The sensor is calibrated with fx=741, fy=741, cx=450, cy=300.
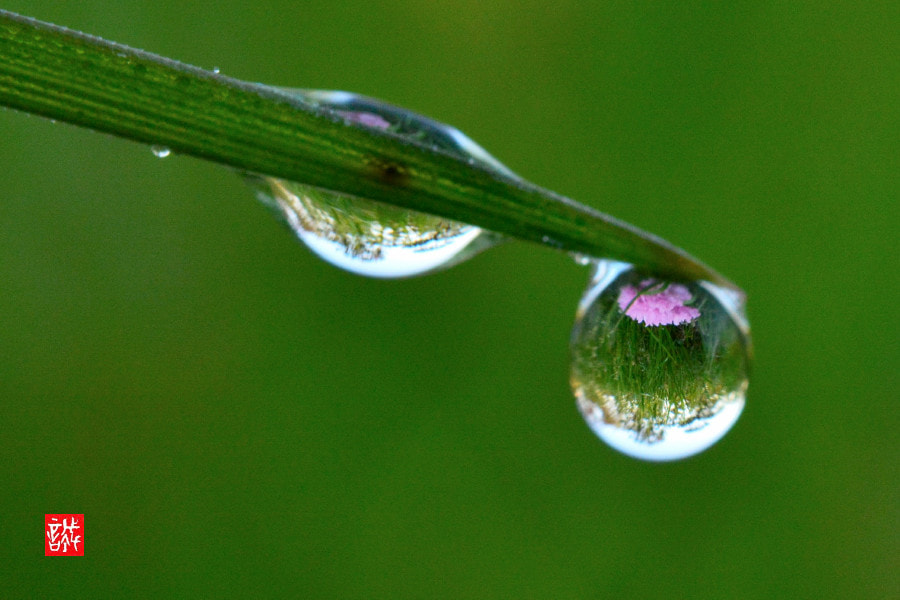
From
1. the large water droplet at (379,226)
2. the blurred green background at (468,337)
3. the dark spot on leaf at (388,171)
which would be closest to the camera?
the dark spot on leaf at (388,171)

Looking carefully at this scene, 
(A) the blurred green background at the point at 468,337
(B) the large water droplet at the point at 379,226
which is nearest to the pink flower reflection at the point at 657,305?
(B) the large water droplet at the point at 379,226

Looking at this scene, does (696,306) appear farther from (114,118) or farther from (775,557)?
(775,557)

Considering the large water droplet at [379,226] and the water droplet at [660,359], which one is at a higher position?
the large water droplet at [379,226]

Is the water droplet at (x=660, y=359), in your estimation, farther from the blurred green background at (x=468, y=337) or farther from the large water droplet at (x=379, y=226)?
the blurred green background at (x=468, y=337)

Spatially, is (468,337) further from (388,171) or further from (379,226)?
(388,171)

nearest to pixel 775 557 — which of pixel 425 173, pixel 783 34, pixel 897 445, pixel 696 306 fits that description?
pixel 897 445

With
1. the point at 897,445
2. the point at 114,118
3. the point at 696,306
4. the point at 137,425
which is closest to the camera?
the point at 114,118
